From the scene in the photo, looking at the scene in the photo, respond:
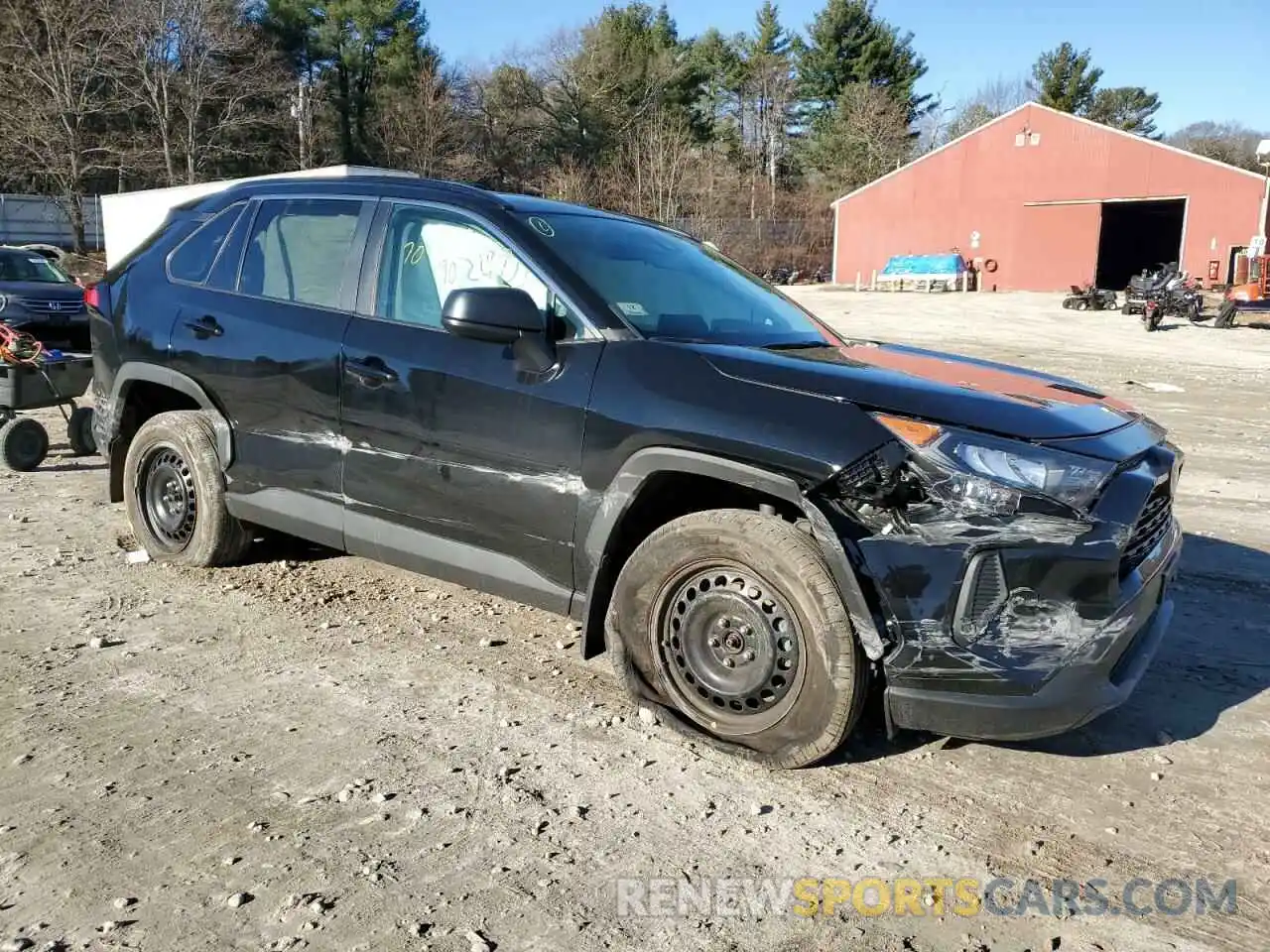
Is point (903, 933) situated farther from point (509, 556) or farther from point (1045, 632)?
point (509, 556)

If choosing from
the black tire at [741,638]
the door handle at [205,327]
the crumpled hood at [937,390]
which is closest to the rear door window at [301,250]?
the door handle at [205,327]

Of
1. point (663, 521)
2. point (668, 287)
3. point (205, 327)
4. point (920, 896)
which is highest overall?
point (668, 287)

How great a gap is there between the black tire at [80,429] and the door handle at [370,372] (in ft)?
16.1

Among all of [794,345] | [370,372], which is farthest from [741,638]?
[370,372]

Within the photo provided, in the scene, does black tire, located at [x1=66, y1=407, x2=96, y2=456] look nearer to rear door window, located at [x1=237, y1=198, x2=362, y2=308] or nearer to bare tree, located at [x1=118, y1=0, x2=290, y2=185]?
rear door window, located at [x1=237, y1=198, x2=362, y2=308]

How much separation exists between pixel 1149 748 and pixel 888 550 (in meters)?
1.40

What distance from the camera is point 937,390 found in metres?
3.22

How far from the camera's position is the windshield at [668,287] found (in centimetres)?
379

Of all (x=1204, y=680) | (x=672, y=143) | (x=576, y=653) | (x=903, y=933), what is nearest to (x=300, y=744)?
(x=576, y=653)

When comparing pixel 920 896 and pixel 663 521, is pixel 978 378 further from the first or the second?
pixel 920 896

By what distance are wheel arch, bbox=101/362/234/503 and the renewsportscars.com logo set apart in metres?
3.16

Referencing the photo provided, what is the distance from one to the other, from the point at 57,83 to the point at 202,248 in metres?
38.3

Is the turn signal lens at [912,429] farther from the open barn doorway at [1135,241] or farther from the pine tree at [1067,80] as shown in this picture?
the pine tree at [1067,80]

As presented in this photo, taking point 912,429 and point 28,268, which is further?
point 28,268
